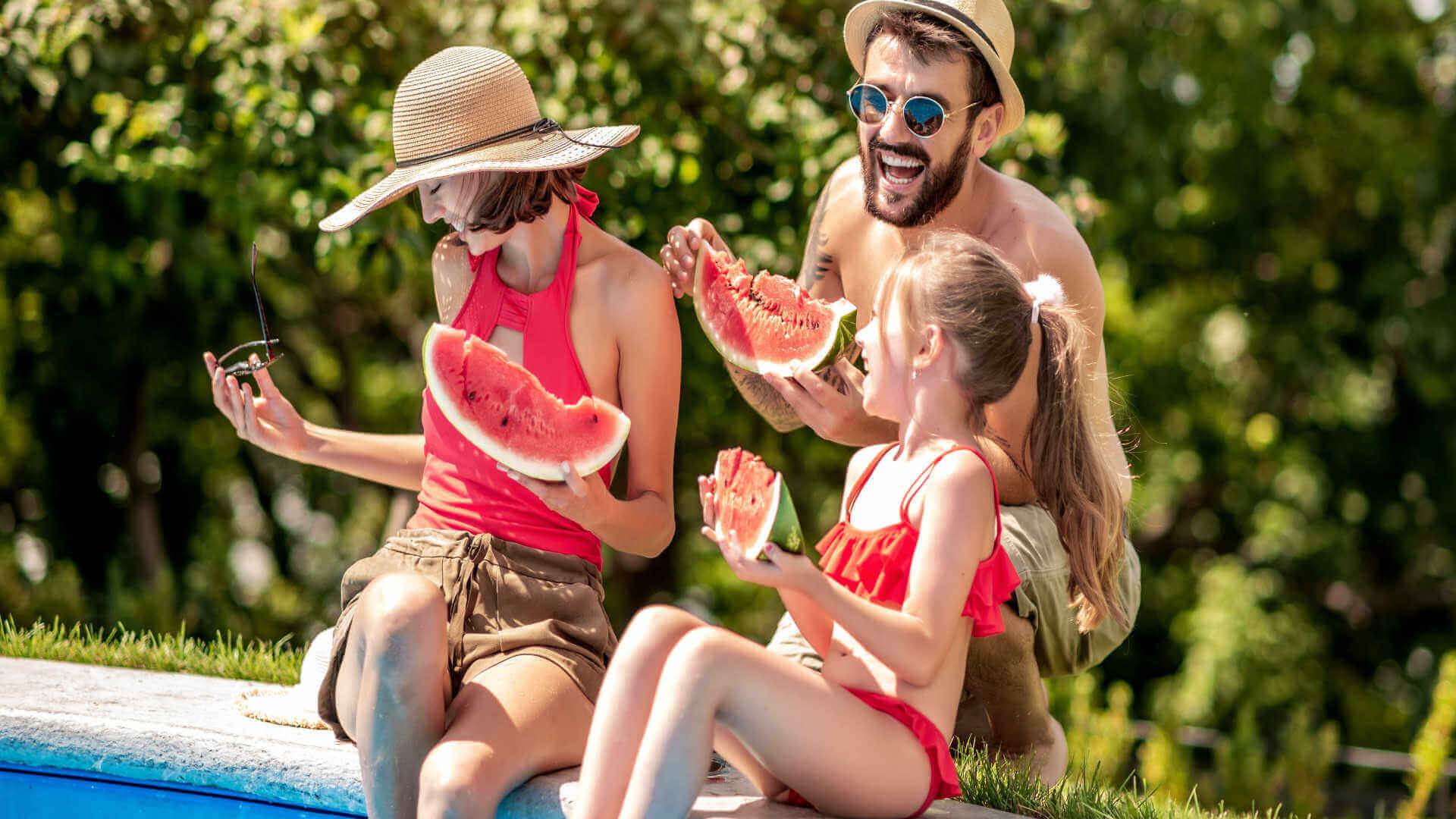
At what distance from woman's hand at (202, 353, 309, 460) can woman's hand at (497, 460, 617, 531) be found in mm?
739

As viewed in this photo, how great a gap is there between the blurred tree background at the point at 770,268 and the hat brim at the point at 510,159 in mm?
1597

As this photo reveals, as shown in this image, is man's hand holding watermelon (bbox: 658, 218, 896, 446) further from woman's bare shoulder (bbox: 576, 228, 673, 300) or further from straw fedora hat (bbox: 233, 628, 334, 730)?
straw fedora hat (bbox: 233, 628, 334, 730)

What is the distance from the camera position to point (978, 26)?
11.7 ft

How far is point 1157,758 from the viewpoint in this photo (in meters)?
6.73

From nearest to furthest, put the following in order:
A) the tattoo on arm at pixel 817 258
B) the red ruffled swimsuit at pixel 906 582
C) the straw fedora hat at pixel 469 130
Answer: the red ruffled swimsuit at pixel 906 582 < the straw fedora hat at pixel 469 130 < the tattoo on arm at pixel 817 258

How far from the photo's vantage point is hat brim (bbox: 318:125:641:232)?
3.07 metres

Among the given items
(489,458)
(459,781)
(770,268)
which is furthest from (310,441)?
(770,268)

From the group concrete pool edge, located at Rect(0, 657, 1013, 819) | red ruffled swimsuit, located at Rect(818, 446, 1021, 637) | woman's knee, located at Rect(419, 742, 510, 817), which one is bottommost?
concrete pool edge, located at Rect(0, 657, 1013, 819)

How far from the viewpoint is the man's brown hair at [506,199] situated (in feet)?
10.3

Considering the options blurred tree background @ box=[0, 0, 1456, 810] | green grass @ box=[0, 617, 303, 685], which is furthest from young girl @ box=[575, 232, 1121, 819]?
green grass @ box=[0, 617, 303, 685]

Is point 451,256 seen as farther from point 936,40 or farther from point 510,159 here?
point 936,40

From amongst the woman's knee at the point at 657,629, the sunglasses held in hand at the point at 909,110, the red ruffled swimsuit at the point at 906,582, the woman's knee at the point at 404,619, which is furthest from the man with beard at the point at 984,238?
the woman's knee at the point at 404,619

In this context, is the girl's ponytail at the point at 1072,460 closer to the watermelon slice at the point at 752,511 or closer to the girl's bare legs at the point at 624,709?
the watermelon slice at the point at 752,511

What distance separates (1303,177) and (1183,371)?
A: 170cm
